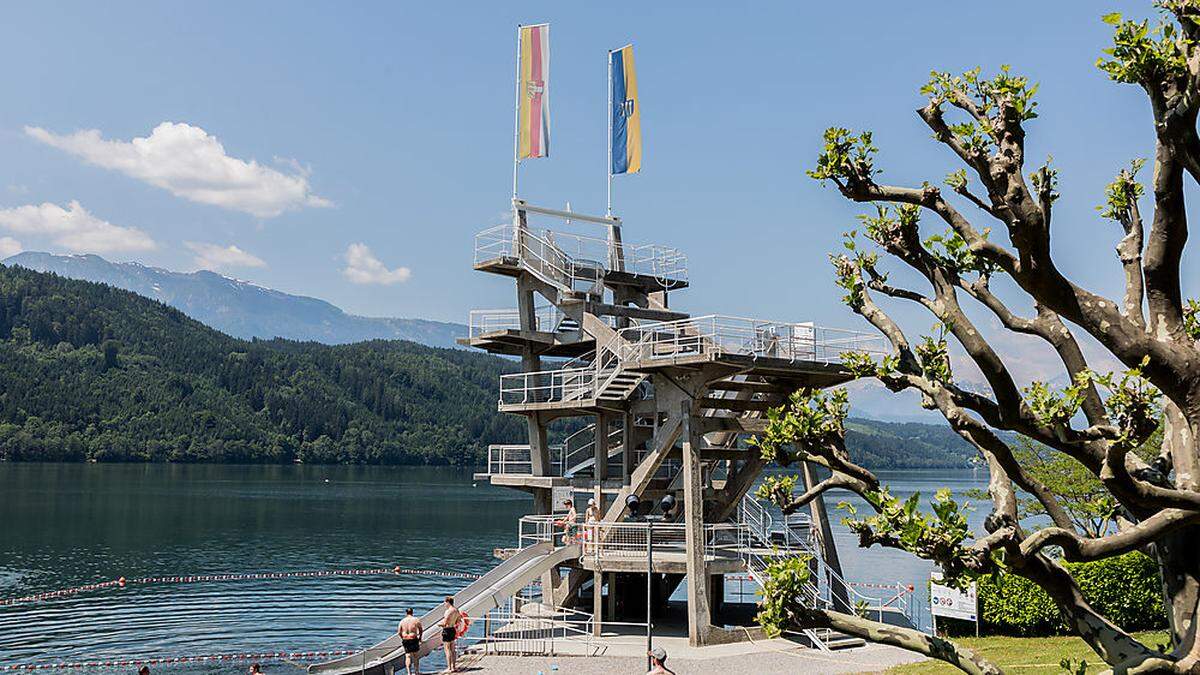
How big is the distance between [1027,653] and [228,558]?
162ft

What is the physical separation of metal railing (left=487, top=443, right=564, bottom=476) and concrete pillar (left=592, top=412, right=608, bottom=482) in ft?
8.03

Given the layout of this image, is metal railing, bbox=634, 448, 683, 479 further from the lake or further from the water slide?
the lake

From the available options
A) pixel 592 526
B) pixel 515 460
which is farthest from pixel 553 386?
pixel 515 460

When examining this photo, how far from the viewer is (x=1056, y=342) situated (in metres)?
9.45

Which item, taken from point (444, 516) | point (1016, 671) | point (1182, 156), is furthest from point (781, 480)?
point (444, 516)

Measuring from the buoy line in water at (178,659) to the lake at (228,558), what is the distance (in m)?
0.90

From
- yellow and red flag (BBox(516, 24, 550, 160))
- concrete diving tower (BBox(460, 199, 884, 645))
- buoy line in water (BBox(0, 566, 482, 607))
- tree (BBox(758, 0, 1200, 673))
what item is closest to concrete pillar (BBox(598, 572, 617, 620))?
concrete diving tower (BBox(460, 199, 884, 645))

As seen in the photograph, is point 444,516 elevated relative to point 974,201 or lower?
lower

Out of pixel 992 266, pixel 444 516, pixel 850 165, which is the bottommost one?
pixel 444 516

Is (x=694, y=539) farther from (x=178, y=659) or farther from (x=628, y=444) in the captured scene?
(x=178, y=659)

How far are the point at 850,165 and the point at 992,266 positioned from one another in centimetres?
161

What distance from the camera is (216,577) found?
53.2 m

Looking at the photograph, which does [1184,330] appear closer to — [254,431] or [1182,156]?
[1182,156]

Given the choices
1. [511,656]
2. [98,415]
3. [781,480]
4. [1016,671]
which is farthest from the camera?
[98,415]
